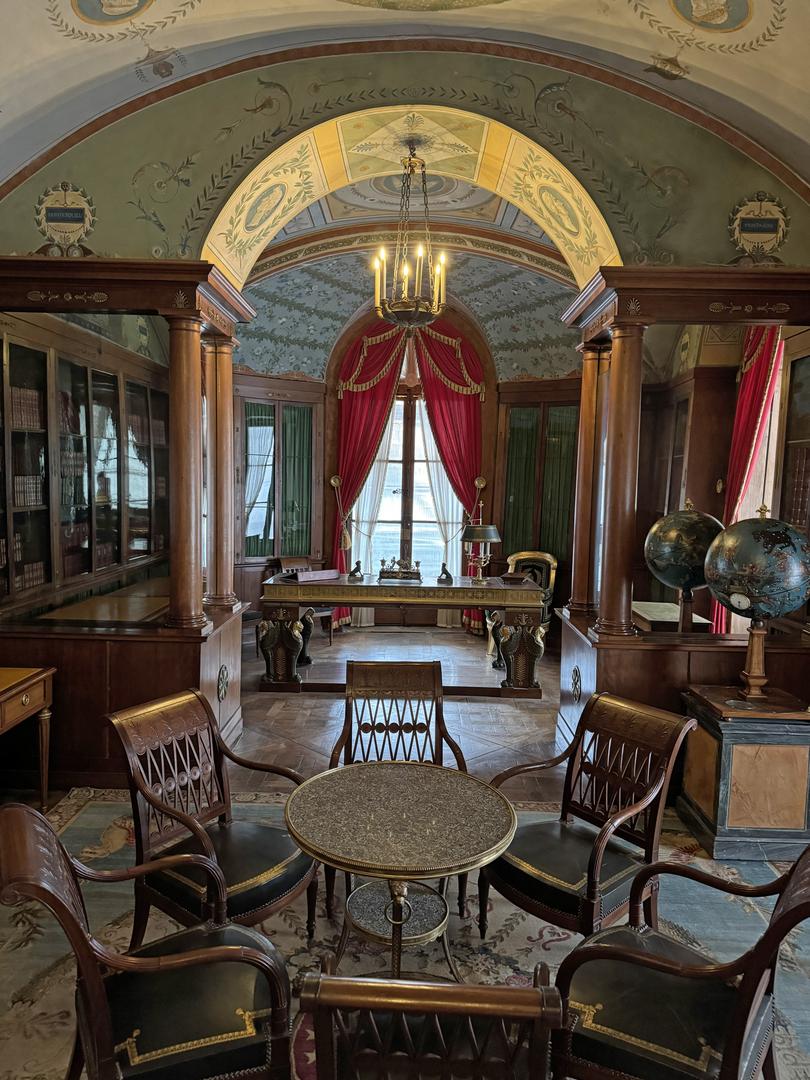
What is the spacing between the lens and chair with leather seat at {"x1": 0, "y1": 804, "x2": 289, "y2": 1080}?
1.89 metres

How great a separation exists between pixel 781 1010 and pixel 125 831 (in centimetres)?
337

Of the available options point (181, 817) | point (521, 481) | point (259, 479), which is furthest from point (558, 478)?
point (181, 817)

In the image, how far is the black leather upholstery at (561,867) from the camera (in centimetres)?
275

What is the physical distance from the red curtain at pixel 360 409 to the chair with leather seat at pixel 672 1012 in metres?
7.79

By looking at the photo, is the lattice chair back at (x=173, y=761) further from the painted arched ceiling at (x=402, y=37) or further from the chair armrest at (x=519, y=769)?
the painted arched ceiling at (x=402, y=37)

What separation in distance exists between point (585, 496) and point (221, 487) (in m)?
2.92

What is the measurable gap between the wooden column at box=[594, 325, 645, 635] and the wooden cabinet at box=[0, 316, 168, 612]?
403 centimetres

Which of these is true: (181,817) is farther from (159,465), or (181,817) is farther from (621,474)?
(159,465)

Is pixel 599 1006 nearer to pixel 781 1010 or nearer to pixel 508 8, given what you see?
pixel 781 1010

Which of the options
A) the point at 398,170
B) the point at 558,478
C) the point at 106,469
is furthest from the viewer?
the point at 558,478

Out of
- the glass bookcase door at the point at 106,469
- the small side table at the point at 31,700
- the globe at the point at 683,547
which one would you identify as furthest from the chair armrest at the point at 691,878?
the glass bookcase door at the point at 106,469

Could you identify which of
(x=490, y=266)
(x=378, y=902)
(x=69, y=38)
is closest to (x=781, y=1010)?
(x=378, y=902)

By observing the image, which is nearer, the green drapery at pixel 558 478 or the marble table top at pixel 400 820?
the marble table top at pixel 400 820

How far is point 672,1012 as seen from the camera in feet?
6.84
